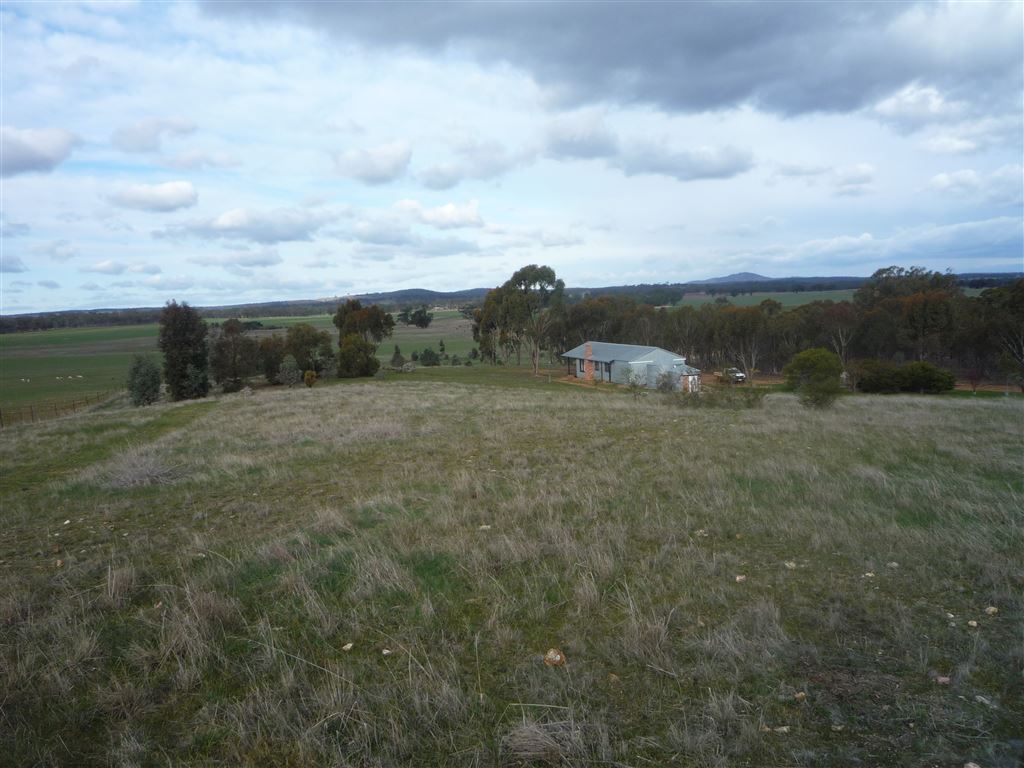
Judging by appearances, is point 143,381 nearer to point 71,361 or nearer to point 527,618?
point 527,618

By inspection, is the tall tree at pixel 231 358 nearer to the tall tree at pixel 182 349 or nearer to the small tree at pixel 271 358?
the small tree at pixel 271 358

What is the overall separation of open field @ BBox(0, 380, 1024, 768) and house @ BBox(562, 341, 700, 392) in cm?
3037

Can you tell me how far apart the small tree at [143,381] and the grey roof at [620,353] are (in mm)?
34033

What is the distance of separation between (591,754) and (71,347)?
126044mm

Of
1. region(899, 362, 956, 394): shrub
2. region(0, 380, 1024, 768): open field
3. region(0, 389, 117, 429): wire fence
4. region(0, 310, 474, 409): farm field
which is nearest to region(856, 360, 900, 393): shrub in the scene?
region(899, 362, 956, 394): shrub

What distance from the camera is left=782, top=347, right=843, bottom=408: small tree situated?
20094 millimetres

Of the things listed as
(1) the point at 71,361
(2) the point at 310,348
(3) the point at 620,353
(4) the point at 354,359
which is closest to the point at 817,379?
(3) the point at 620,353

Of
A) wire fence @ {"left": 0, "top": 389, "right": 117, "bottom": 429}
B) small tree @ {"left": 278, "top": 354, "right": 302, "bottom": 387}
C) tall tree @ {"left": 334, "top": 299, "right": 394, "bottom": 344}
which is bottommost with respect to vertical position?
wire fence @ {"left": 0, "top": 389, "right": 117, "bottom": 429}

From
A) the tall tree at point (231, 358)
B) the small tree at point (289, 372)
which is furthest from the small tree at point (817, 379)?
the tall tree at point (231, 358)

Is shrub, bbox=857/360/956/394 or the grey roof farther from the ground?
the grey roof

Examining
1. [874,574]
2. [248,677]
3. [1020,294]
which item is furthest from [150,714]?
[1020,294]

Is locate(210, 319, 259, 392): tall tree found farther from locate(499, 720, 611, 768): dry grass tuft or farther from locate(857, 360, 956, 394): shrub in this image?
locate(857, 360, 956, 394): shrub

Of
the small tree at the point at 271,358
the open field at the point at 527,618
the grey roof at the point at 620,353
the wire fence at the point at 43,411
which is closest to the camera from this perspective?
the open field at the point at 527,618

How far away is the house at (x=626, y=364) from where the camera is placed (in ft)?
140
